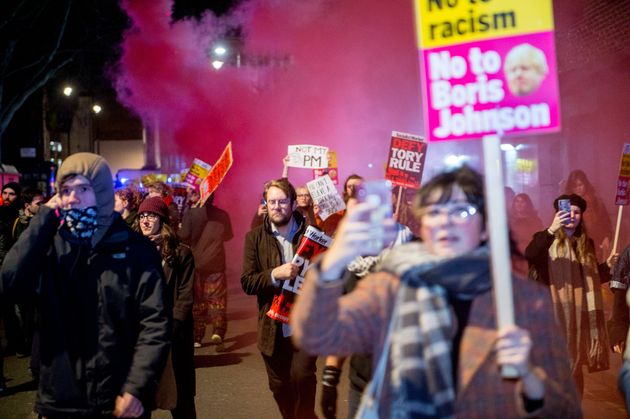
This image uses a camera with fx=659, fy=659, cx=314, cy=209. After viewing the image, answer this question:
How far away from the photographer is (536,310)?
7.53 feet

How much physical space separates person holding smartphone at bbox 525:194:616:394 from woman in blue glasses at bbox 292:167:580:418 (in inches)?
135

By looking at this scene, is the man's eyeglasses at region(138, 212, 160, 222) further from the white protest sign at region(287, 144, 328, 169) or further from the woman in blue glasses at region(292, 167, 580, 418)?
the white protest sign at region(287, 144, 328, 169)

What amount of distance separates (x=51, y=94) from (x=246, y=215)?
23.6 metres

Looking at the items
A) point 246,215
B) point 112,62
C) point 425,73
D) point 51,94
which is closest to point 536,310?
point 425,73

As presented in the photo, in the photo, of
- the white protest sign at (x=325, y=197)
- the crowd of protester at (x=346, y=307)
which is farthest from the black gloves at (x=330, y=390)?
the white protest sign at (x=325, y=197)

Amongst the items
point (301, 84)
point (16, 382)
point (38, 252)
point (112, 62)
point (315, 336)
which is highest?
point (112, 62)

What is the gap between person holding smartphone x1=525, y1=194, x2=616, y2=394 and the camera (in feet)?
17.9

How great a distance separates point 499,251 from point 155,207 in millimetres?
3718

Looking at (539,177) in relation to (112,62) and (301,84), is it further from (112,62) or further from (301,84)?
(112,62)

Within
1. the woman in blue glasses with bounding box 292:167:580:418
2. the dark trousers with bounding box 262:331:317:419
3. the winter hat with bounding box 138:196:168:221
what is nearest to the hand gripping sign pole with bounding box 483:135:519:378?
the woman in blue glasses with bounding box 292:167:580:418

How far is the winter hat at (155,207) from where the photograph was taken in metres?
5.35

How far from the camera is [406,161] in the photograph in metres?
7.55

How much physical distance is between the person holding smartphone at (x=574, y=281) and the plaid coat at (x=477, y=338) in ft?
11.2

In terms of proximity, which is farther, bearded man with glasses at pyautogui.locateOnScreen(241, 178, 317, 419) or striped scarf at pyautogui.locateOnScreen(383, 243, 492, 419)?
bearded man with glasses at pyautogui.locateOnScreen(241, 178, 317, 419)
